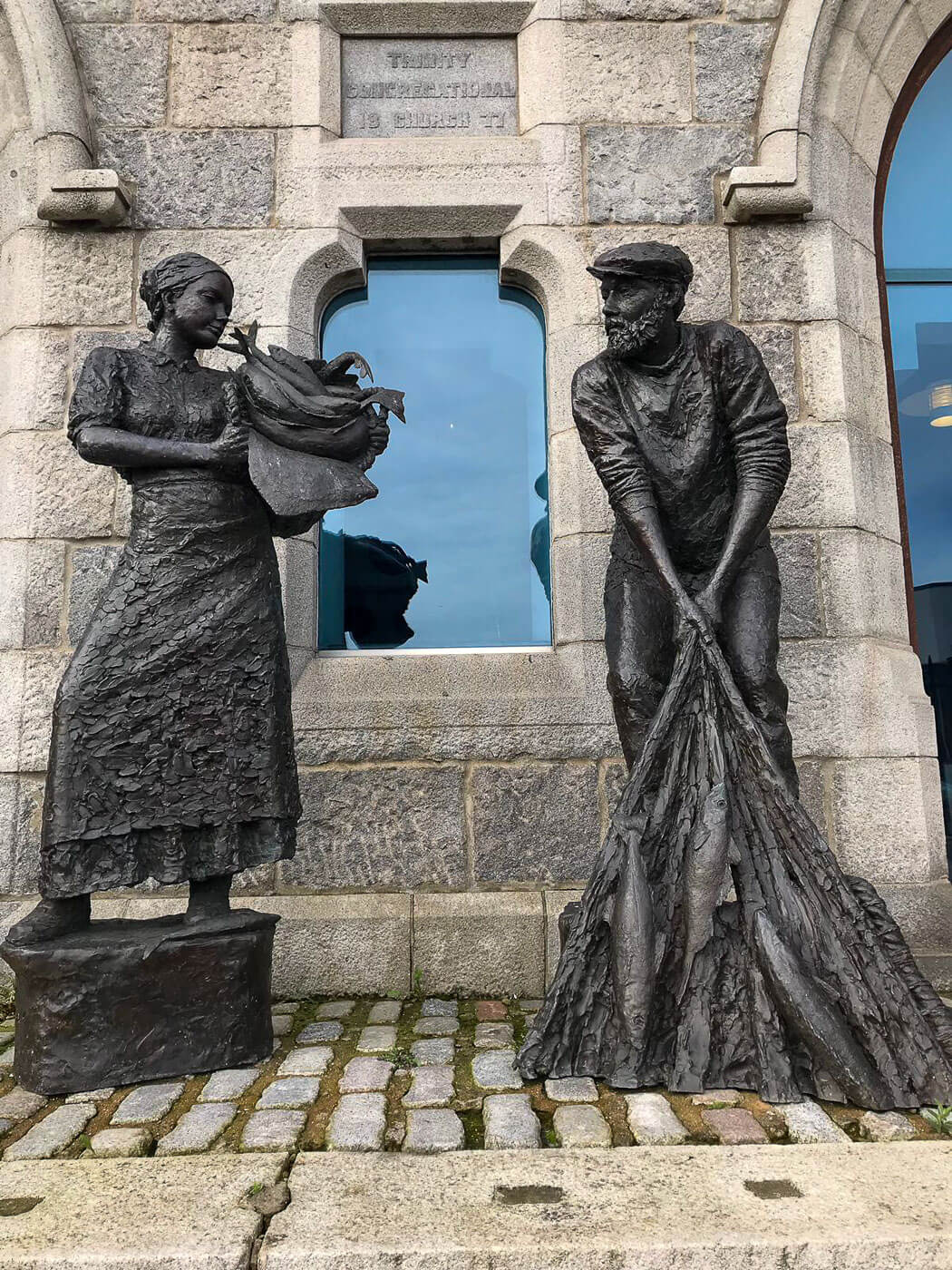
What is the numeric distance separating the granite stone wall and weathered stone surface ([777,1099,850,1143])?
138cm

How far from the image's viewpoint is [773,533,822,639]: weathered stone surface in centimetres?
378

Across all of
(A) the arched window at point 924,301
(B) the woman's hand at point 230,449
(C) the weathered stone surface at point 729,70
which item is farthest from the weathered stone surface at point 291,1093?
(C) the weathered stone surface at point 729,70

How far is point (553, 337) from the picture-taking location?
13.2 ft

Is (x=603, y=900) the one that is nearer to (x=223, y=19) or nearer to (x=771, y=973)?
(x=771, y=973)

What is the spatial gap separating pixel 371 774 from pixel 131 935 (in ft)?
4.20

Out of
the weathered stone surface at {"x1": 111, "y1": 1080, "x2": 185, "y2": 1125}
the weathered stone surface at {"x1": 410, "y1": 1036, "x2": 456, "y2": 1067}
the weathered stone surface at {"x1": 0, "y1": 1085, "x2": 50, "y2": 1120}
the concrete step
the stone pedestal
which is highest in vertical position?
the stone pedestal

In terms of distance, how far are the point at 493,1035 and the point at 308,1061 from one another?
60 cm

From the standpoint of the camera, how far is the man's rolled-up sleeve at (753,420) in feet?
9.42

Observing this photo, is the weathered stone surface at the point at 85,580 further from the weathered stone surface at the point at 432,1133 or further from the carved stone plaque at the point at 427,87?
the weathered stone surface at the point at 432,1133

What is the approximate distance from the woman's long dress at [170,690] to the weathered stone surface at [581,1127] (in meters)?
1.10

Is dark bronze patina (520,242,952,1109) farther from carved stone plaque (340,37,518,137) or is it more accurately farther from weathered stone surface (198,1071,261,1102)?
carved stone plaque (340,37,518,137)

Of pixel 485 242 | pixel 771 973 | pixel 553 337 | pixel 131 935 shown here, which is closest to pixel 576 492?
pixel 553 337

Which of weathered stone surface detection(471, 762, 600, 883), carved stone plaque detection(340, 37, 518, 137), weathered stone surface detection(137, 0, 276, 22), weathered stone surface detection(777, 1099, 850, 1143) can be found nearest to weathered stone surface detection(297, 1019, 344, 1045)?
weathered stone surface detection(471, 762, 600, 883)

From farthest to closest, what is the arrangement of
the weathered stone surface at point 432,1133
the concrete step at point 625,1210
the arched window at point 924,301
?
the arched window at point 924,301 → the weathered stone surface at point 432,1133 → the concrete step at point 625,1210
